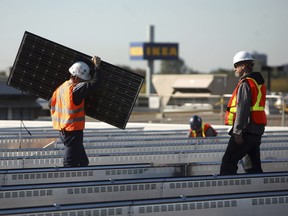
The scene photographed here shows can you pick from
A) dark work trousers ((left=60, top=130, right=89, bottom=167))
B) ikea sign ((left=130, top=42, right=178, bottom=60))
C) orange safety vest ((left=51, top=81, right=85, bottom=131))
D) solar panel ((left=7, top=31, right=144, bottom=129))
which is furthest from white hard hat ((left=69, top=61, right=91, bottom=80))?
ikea sign ((left=130, top=42, right=178, bottom=60))

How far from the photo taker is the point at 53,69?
10766 millimetres

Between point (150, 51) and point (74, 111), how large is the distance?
6563 centimetres

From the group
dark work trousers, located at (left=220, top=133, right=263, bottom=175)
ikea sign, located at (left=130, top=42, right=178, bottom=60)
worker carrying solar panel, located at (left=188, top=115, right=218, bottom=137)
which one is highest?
ikea sign, located at (left=130, top=42, right=178, bottom=60)

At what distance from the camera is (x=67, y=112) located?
9.53m

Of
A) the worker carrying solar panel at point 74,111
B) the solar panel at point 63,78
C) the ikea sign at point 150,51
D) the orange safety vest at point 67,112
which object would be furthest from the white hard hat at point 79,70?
the ikea sign at point 150,51

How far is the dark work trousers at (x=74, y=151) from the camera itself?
9430 mm

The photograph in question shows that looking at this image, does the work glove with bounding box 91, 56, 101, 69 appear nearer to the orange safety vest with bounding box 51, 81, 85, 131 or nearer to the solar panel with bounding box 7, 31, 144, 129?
the orange safety vest with bounding box 51, 81, 85, 131

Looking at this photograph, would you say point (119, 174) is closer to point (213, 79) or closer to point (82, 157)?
point (82, 157)

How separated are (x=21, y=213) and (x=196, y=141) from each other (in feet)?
21.1

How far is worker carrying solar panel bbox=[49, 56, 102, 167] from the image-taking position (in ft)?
30.9

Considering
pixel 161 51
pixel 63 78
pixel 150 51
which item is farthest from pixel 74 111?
pixel 161 51

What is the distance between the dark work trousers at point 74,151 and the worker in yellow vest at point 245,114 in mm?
1887

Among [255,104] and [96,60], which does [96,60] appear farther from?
[255,104]

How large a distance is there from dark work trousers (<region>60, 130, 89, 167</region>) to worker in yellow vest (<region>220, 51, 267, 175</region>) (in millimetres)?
1887
